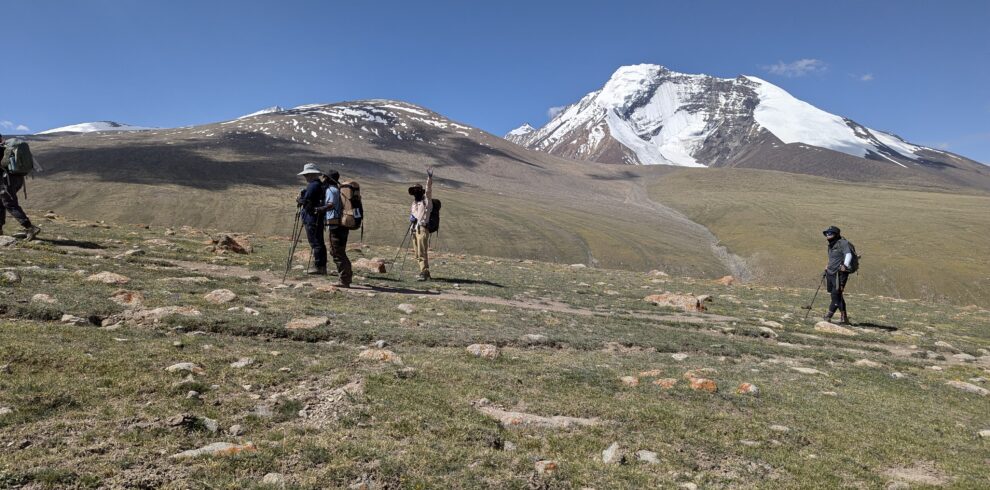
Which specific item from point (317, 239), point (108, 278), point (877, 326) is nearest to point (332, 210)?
point (317, 239)

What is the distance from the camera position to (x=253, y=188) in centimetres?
13638

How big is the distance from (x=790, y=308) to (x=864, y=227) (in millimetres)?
137965

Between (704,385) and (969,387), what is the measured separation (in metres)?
7.17

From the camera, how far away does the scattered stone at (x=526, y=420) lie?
24.6ft

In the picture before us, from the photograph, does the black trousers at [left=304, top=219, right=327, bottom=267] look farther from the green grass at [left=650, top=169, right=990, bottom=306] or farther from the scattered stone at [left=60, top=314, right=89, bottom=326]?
the green grass at [left=650, top=169, right=990, bottom=306]

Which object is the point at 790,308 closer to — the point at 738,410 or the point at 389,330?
the point at 738,410

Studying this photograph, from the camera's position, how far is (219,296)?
13.1m

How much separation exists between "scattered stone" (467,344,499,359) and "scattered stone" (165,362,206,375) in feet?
16.1

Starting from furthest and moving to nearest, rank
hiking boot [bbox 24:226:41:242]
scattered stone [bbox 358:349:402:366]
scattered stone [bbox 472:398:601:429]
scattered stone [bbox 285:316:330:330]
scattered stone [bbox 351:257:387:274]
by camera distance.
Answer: scattered stone [bbox 351:257:387:274] → hiking boot [bbox 24:226:41:242] → scattered stone [bbox 285:316:330:330] → scattered stone [bbox 358:349:402:366] → scattered stone [bbox 472:398:601:429]

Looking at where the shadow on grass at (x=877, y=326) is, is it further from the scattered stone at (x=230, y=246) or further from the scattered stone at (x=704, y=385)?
the scattered stone at (x=230, y=246)

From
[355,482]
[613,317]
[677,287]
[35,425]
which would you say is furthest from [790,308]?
[35,425]

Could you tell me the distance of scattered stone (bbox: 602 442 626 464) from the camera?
21.4ft

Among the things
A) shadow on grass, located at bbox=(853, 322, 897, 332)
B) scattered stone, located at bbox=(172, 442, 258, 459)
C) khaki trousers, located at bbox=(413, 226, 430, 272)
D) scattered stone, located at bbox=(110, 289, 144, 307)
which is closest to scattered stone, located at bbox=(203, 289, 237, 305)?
scattered stone, located at bbox=(110, 289, 144, 307)

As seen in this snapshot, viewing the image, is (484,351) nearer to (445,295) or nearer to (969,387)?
(445,295)
